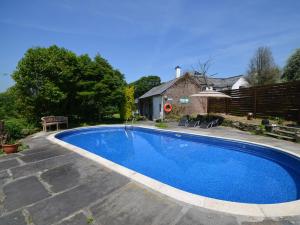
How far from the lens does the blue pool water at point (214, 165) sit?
14.8 ft

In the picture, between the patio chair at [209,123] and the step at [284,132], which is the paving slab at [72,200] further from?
the patio chair at [209,123]

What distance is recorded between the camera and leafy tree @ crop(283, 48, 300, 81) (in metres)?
23.8

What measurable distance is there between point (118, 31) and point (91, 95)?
5479 millimetres

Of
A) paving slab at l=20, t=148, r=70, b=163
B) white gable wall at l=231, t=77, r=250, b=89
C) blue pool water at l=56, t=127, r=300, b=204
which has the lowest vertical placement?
blue pool water at l=56, t=127, r=300, b=204

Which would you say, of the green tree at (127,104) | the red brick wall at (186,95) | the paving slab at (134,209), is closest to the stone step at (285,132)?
the paving slab at (134,209)

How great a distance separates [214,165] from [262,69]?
30.6m

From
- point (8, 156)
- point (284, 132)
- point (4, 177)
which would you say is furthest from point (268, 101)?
point (8, 156)

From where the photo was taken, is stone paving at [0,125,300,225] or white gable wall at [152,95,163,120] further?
white gable wall at [152,95,163,120]

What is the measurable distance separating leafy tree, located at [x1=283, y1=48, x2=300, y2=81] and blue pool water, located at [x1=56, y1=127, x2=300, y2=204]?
23275 millimetres

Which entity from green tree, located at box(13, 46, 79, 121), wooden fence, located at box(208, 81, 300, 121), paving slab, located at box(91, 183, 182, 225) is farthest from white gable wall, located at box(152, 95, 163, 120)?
paving slab, located at box(91, 183, 182, 225)

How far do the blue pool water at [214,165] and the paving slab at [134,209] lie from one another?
5.95 feet

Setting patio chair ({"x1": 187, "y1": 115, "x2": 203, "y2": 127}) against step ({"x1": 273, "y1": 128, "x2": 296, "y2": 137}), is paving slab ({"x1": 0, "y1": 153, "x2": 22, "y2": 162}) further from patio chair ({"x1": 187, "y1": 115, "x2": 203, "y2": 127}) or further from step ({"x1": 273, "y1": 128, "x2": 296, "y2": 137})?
step ({"x1": 273, "y1": 128, "x2": 296, "y2": 137})

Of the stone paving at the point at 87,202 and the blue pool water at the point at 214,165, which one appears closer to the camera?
the stone paving at the point at 87,202

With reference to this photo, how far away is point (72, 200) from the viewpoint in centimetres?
322
